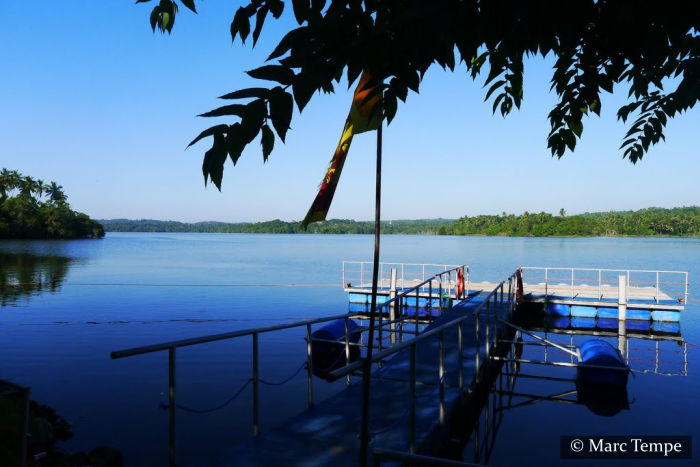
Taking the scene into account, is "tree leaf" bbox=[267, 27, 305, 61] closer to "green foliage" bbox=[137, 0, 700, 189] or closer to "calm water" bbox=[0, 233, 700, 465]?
"green foliage" bbox=[137, 0, 700, 189]

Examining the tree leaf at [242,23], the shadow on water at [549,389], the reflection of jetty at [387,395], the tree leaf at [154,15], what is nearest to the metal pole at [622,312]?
the shadow on water at [549,389]

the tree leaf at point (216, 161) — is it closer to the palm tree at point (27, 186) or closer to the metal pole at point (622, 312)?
the metal pole at point (622, 312)

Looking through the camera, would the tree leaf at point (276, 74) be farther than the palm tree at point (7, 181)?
No

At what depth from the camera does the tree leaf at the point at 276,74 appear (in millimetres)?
1423

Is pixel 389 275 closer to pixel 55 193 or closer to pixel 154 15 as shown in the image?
pixel 154 15

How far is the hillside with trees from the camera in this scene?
100 metres

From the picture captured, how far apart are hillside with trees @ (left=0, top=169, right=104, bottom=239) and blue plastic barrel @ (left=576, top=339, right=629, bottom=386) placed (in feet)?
365

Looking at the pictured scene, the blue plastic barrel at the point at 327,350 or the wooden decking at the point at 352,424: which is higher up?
the wooden decking at the point at 352,424

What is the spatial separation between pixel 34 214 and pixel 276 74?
122368 millimetres

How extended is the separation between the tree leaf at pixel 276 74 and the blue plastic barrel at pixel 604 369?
1158 centimetres

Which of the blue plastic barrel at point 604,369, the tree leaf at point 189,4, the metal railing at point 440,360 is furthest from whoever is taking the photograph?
the blue plastic barrel at point 604,369

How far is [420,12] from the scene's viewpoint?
1318 mm

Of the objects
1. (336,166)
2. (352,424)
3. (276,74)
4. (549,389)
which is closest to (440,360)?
(352,424)

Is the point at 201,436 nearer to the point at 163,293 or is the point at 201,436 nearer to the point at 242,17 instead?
the point at 242,17
